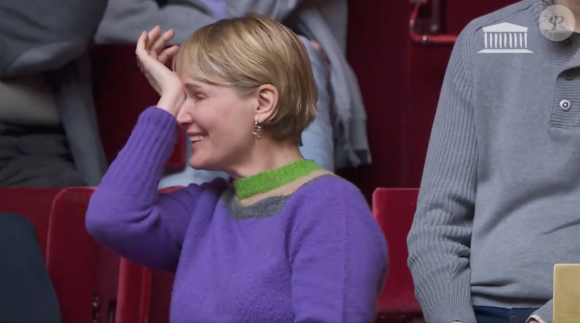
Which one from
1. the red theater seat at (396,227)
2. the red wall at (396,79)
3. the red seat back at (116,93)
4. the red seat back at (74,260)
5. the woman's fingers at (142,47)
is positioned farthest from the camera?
the red wall at (396,79)

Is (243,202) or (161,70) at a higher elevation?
(161,70)

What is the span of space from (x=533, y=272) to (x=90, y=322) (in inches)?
28.5

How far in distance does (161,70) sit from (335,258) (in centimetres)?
36

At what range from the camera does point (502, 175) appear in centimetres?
113

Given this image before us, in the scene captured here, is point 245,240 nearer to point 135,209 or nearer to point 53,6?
point 135,209

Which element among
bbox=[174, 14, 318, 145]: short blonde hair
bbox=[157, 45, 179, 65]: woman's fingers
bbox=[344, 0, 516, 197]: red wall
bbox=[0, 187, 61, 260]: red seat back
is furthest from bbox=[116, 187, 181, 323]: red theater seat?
bbox=[344, 0, 516, 197]: red wall

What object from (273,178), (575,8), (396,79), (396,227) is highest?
(575,8)

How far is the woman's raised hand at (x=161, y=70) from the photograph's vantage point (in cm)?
118

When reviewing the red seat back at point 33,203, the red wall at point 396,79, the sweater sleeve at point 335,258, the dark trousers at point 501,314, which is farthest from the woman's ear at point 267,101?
the red wall at point 396,79

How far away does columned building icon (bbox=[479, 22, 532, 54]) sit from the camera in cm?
116

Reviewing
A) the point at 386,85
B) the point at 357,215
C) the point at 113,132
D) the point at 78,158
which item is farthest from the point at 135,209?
the point at 386,85

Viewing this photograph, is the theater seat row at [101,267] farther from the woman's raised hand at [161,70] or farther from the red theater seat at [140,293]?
the woman's raised hand at [161,70]

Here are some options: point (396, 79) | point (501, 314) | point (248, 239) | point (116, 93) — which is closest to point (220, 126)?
point (248, 239)

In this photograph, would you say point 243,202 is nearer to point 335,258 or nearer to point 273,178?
point 273,178
